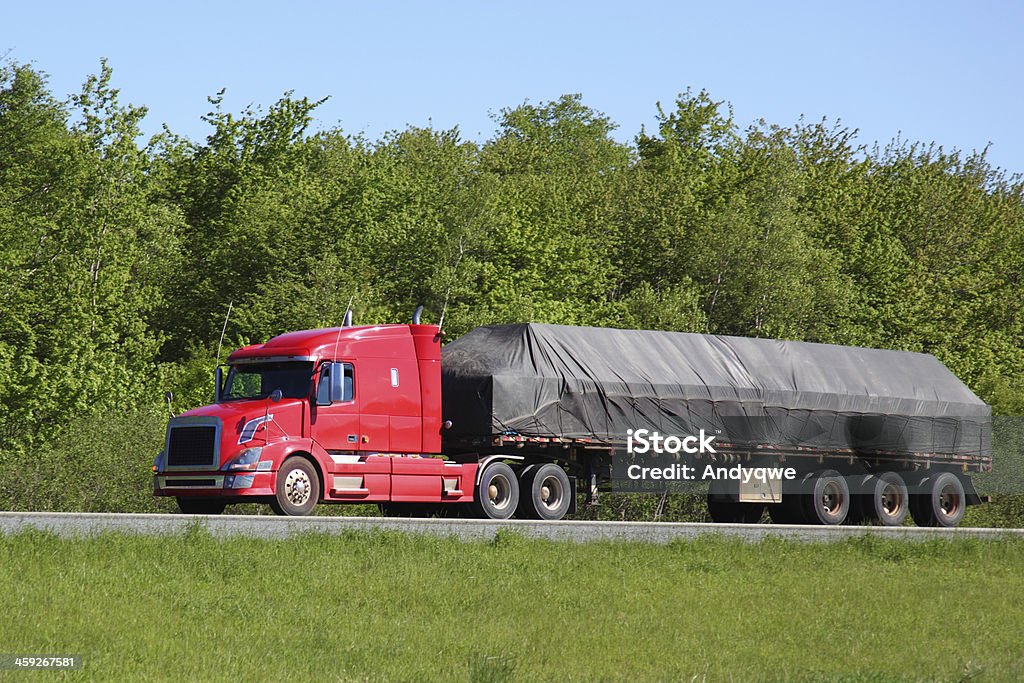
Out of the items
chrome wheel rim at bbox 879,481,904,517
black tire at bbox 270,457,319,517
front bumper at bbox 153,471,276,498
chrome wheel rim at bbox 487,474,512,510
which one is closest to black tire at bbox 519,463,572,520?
chrome wheel rim at bbox 487,474,512,510

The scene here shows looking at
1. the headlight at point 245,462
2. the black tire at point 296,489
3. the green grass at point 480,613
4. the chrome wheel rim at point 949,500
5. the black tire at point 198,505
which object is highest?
the headlight at point 245,462

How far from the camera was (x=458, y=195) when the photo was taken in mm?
49312

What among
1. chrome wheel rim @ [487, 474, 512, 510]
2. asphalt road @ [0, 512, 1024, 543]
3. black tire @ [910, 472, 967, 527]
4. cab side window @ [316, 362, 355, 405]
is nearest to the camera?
asphalt road @ [0, 512, 1024, 543]

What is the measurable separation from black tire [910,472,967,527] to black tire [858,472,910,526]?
0.42 m

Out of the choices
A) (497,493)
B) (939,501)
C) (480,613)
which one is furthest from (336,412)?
(939,501)

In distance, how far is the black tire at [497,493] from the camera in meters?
22.5

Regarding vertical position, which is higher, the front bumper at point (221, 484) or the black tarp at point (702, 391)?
the black tarp at point (702, 391)

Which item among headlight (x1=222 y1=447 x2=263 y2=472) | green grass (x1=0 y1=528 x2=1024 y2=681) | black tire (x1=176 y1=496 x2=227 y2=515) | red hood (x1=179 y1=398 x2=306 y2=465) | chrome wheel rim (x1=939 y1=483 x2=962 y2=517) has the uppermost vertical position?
red hood (x1=179 y1=398 x2=306 y2=465)

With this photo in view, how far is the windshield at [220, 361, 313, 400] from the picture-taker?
2086 centimetres

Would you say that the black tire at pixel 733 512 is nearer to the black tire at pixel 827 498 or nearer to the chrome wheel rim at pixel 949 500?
the black tire at pixel 827 498

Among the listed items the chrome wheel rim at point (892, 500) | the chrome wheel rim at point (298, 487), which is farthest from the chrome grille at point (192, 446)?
the chrome wheel rim at point (892, 500)

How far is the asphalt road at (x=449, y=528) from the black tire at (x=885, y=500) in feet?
7.65

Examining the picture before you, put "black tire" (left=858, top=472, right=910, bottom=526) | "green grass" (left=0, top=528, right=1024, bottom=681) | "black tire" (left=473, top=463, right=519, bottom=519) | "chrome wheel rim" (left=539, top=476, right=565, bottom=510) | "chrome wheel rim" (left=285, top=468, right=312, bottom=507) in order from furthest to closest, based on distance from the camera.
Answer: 1. "black tire" (left=858, top=472, right=910, bottom=526)
2. "chrome wheel rim" (left=539, top=476, right=565, bottom=510)
3. "black tire" (left=473, top=463, right=519, bottom=519)
4. "chrome wheel rim" (left=285, top=468, right=312, bottom=507)
5. "green grass" (left=0, top=528, right=1024, bottom=681)

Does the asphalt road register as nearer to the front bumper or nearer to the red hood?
the front bumper
